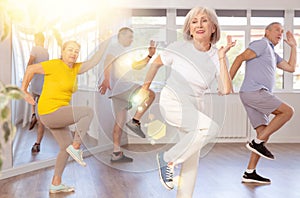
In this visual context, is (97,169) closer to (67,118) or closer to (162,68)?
(67,118)

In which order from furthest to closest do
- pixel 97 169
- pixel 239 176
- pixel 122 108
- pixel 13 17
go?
pixel 97 169 → pixel 239 176 → pixel 122 108 → pixel 13 17

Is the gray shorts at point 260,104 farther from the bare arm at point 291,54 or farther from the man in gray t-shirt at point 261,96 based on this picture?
the bare arm at point 291,54

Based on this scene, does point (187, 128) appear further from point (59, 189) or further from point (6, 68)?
point (6, 68)

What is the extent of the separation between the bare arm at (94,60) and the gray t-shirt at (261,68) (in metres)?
1.16

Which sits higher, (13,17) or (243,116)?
(13,17)

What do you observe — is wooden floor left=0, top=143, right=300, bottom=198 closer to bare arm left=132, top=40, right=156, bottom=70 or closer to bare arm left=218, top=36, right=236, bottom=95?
bare arm left=132, top=40, right=156, bottom=70

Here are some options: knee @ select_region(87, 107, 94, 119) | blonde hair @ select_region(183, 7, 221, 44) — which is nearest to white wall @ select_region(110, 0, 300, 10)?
knee @ select_region(87, 107, 94, 119)

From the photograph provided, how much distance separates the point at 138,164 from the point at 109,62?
0.76m

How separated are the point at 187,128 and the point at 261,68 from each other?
5.09ft

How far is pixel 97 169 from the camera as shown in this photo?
15.1 ft

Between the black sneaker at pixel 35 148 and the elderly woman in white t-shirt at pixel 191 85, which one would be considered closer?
the elderly woman in white t-shirt at pixel 191 85

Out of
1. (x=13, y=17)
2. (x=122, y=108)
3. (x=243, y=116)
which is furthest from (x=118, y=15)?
(x=13, y=17)

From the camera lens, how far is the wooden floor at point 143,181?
348cm

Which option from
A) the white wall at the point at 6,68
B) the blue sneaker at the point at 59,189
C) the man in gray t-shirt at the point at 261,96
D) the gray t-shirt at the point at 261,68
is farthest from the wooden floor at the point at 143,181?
the gray t-shirt at the point at 261,68
